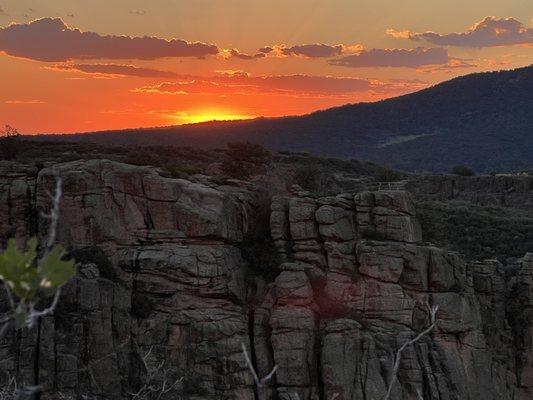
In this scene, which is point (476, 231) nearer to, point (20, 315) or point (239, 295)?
point (239, 295)

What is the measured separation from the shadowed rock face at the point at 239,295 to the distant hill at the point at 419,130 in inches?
3972

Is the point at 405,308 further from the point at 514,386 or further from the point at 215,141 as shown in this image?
the point at 215,141

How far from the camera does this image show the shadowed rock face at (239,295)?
28.7m

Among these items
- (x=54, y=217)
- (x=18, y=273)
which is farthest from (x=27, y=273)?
(x=54, y=217)

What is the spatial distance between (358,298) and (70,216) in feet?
41.5

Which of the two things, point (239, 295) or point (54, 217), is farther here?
point (239, 295)

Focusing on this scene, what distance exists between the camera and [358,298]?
104 ft

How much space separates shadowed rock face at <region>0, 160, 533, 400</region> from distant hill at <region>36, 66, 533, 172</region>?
101 m

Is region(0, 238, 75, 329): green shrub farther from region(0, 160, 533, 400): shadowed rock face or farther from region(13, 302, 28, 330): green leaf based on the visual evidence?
region(0, 160, 533, 400): shadowed rock face

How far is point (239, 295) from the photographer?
31.5 m

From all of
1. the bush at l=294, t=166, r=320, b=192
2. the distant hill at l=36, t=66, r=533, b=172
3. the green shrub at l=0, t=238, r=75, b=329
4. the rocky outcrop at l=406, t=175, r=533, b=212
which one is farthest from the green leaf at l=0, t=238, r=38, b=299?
the distant hill at l=36, t=66, r=533, b=172

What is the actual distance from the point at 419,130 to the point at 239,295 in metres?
144

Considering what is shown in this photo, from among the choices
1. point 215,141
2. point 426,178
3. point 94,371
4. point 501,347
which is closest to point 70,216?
point 94,371

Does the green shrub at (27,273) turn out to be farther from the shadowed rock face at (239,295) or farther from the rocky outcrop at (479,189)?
the rocky outcrop at (479,189)
